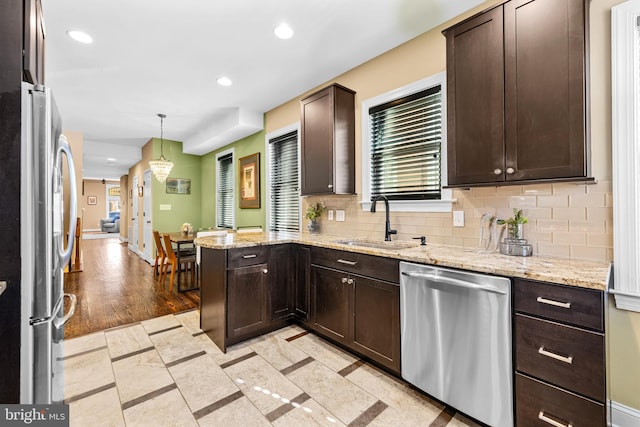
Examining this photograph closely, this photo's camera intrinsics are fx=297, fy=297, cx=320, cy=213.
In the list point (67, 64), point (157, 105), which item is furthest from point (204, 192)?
point (67, 64)

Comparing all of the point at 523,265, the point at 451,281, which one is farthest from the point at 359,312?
the point at 523,265

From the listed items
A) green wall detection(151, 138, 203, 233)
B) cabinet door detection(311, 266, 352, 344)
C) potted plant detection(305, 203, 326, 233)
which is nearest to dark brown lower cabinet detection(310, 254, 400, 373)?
cabinet door detection(311, 266, 352, 344)

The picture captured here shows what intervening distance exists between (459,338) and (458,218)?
0.98 m

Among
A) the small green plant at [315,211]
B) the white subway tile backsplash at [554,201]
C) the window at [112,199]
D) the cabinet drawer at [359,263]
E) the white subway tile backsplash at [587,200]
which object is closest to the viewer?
the white subway tile backsplash at [587,200]

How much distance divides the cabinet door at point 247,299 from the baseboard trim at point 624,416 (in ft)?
7.90

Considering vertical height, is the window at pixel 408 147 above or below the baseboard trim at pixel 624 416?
above

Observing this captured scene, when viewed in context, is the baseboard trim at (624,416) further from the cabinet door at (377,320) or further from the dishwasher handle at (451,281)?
the cabinet door at (377,320)

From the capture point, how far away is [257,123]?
4.58m

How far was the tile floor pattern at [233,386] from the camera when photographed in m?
1.74

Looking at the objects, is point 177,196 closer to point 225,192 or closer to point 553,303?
point 225,192

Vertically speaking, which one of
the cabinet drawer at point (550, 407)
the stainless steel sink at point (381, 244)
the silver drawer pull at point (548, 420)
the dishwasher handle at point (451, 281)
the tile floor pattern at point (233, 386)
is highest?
the stainless steel sink at point (381, 244)

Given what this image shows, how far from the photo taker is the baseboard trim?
1560 millimetres

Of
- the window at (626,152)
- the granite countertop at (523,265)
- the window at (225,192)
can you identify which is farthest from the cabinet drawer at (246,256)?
the window at (225,192)

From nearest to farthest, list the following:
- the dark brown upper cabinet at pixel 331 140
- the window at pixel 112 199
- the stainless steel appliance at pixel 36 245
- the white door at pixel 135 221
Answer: the stainless steel appliance at pixel 36 245 → the dark brown upper cabinet at pixel 331 140 → the white door at pixel 135 221 → the window at pixel 112 199
